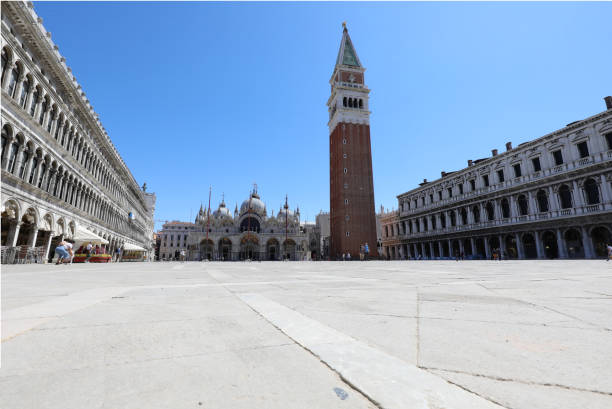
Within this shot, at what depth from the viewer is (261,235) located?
66188mm

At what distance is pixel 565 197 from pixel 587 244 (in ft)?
15.3

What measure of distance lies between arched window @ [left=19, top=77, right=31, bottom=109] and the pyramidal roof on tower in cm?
4452

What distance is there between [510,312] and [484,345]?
1173 mm

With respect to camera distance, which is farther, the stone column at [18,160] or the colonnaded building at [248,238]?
the colonnaded building at [248,238]

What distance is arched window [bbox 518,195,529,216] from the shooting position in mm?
30219

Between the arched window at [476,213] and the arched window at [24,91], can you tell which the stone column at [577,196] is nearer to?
the arched window at [476,213]

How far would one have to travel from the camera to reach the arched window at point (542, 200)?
28.5 m

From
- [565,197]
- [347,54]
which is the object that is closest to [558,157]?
[565,197]

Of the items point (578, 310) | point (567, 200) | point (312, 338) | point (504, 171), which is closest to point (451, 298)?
point (578, 310)

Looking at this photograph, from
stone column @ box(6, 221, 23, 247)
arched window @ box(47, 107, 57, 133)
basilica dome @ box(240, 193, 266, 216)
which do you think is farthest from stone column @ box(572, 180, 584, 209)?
basilica dome @ box(240, 193, 266, 216)

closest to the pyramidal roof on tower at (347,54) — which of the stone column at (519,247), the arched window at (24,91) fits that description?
the stone column at (519,247)

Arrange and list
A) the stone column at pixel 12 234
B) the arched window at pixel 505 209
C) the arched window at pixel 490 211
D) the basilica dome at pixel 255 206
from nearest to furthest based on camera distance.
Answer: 1. the stone column at pixel 12 234
2. the arched window at pixel 505 209
3. the arched window at pixel 490 211
4. the basilica dome at pixel 255 206

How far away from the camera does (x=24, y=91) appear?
1653cm

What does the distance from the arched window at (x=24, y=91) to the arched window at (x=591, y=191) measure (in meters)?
39.8
